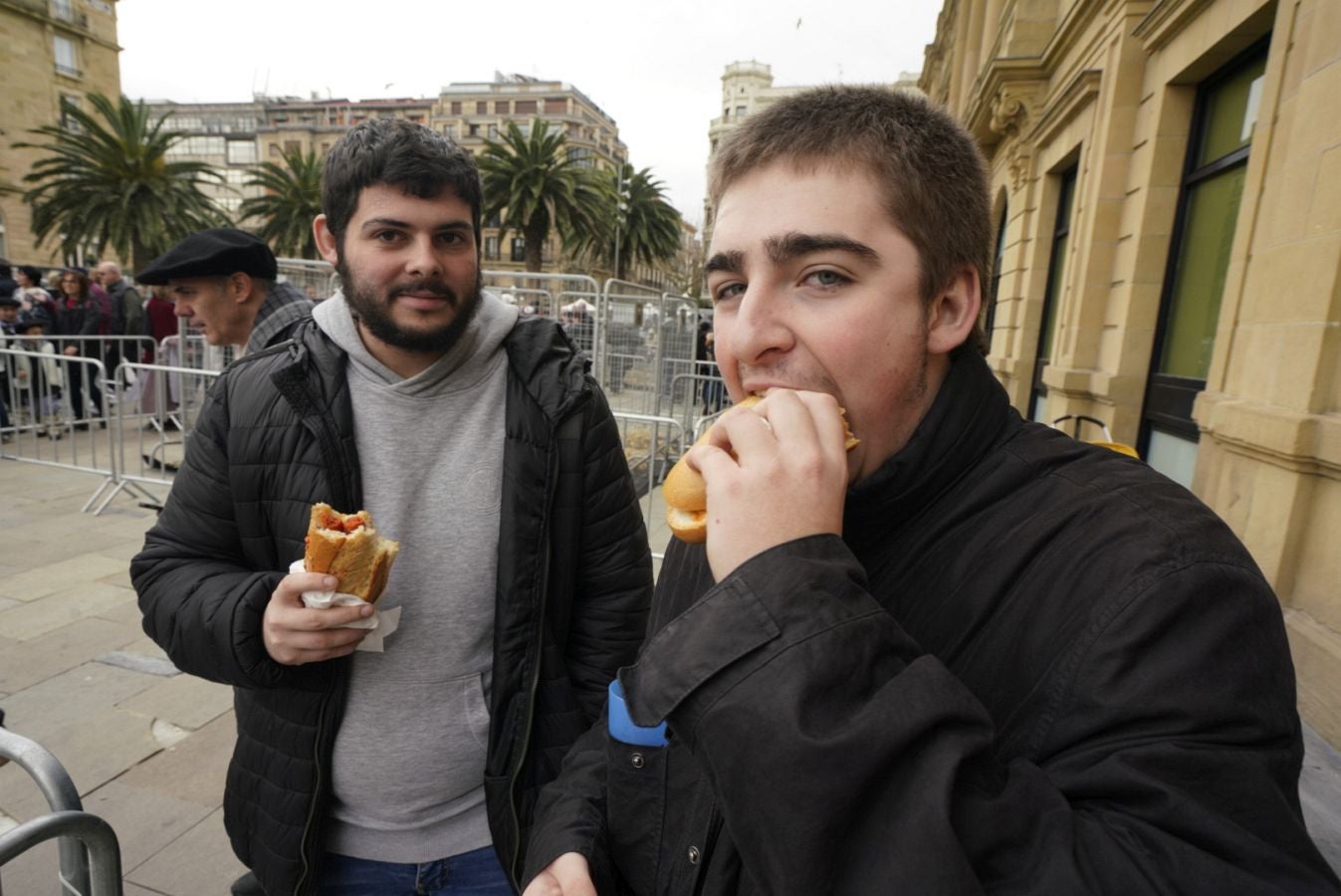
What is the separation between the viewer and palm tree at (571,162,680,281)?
42856 millimetres

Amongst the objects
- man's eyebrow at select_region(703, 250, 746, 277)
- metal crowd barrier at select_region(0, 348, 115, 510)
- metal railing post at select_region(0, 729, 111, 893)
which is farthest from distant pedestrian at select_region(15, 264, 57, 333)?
man's eyebrow at select_region(703, 250, 746, 277)

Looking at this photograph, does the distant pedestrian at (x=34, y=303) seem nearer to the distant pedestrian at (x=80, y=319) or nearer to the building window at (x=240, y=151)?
the distant pedestrian at (x=80, y=319)

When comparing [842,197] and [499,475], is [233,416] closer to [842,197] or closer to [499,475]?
[499,475]

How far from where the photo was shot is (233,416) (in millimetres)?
1894

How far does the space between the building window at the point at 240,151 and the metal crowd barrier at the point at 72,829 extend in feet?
368

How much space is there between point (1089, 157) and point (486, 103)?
4055 inches

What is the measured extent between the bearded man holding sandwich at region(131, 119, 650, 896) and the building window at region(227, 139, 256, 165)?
4386 inches

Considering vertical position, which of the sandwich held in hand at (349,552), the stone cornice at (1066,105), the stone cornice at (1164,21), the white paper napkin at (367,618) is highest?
the stone cornice at (1066,105)

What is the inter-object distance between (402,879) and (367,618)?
740 millimetres

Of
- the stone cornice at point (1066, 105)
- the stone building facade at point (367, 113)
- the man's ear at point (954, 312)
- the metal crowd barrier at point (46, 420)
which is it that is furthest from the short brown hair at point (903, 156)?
the stone building facade at point (367, 113)

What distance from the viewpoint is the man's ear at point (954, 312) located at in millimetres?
1146

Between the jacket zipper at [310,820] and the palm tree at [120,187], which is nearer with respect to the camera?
the jacket zipper at [310,820]

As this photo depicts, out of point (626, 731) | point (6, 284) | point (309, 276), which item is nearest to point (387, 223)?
point (626, 731)

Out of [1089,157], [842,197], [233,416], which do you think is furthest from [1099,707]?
[1089,157]
